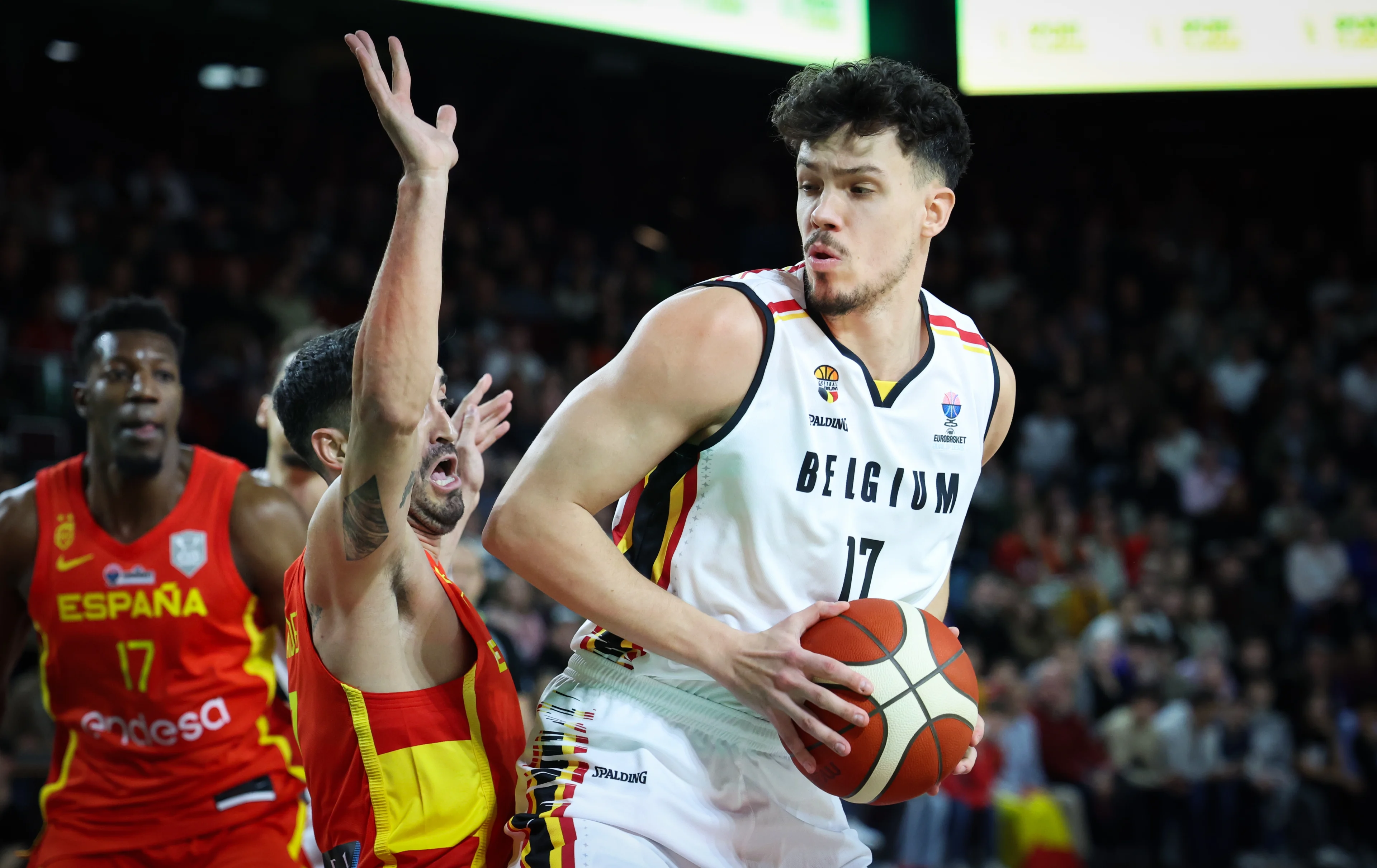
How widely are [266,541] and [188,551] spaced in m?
0.23

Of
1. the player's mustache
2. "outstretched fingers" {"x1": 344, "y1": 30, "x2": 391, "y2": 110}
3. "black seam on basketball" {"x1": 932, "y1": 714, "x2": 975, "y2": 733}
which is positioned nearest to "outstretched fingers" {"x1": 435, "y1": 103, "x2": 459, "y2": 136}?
"outstretched fingers" {"x1": 344, "y1": 30, "x2": 391, "y2": 110}

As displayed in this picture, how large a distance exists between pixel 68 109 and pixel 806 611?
11942 millimetres

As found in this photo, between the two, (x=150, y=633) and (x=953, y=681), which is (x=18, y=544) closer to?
(x=150, y=633)

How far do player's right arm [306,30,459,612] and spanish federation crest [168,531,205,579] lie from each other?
151 cm

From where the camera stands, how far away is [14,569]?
3.86 meters

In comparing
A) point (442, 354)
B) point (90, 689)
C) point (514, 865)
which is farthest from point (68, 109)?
point (514, 865)

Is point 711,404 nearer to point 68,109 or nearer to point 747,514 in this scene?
point 747,514

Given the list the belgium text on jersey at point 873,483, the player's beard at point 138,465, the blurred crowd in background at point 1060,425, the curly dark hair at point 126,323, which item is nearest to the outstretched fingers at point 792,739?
the belgium text on jersey at point 873,483

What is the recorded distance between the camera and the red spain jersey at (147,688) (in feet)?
12.3

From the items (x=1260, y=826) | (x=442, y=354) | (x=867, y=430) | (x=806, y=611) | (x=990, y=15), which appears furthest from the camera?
(x=442, y=354)

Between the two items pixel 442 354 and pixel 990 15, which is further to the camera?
pixel 442 354

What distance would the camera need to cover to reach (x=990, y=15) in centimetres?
776

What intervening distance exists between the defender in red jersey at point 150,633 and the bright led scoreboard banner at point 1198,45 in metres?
5.74

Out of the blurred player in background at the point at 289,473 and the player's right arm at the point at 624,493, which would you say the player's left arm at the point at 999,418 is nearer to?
the player's right arm at the point at 624,493
